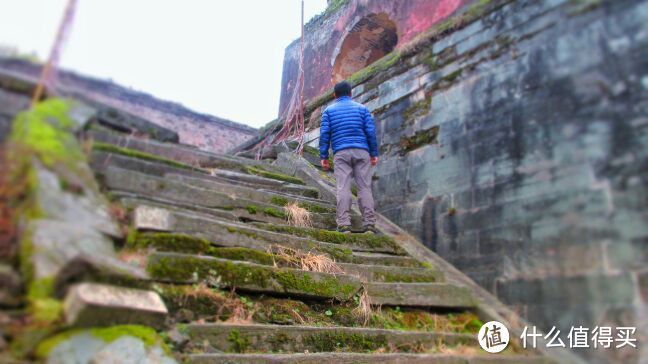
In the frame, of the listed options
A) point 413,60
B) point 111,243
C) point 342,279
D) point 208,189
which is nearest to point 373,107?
point 413,60

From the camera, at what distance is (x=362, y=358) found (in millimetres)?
3490

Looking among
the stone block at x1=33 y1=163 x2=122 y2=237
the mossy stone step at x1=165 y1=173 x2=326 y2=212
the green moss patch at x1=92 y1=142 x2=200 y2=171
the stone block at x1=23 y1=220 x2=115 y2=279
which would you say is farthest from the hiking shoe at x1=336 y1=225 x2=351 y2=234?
the stone block at x1=23 y1=220 x2=115 y2=279

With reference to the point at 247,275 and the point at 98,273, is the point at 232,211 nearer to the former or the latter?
the point at 247,275

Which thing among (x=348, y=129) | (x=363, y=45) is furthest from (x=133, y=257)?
(x=363, y=45)

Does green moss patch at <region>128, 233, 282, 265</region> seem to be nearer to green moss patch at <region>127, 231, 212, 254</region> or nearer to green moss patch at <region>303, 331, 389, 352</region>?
green moss patch at <region>127, 231, 212, 254</region>

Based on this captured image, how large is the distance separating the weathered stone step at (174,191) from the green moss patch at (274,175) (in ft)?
3.02

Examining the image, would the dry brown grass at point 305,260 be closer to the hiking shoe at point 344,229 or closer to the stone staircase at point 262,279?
the stone staircase at point 262,279

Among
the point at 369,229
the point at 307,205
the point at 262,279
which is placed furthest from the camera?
the point at 307,205

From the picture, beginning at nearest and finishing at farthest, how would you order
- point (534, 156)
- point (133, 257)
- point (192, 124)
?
point (133, 257), point (534, 156), point (192, 124)

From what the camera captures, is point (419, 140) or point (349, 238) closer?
point (349, 238)

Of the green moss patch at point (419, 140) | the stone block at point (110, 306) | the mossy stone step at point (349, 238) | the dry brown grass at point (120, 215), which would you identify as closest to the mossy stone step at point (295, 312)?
the stone block at point (110, 306)

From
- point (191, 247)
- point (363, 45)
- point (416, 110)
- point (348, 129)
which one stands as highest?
point (363, 45)

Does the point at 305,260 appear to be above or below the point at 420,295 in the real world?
above

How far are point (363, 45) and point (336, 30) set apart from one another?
0.57m
